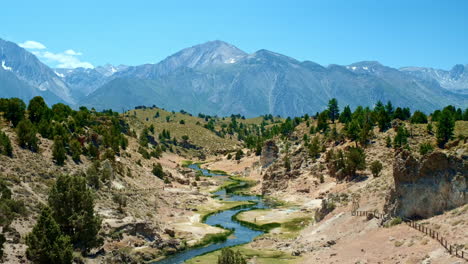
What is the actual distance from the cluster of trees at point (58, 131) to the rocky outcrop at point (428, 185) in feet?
191

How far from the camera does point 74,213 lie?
5344 centimetres

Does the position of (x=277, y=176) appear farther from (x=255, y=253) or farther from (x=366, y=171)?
(x=255, y=253)

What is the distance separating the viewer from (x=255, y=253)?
2356 inches

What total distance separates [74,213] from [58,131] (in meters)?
44.9

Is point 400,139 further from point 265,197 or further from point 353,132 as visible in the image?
point 265,197

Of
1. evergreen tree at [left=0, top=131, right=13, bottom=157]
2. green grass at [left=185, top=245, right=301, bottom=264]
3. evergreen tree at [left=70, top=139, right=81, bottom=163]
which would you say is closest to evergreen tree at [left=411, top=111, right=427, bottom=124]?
green grass at [left=185, top=245, right=301, bottom=264]

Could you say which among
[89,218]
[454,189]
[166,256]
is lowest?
[166,256]

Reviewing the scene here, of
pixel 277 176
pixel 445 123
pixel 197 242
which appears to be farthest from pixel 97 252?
pixel 445 123

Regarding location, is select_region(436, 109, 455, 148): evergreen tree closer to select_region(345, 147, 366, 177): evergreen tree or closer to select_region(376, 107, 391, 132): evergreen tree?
select_region(376, 107, 391, 132): evergreen tree

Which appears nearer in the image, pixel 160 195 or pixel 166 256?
pixel 166 256

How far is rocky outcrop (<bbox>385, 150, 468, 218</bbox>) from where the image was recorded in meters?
49.6

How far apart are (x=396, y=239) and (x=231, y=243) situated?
27.3 m

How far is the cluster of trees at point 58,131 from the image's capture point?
80188 mm

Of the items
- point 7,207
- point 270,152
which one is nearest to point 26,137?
point 7,207
